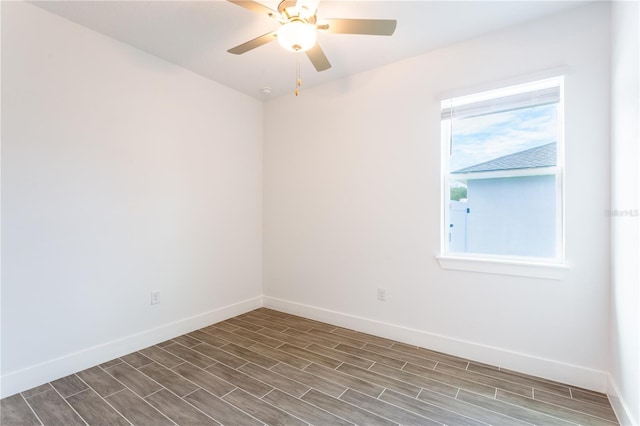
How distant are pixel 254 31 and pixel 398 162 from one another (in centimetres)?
166

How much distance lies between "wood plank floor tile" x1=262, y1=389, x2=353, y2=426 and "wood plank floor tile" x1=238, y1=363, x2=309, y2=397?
6 centimetres

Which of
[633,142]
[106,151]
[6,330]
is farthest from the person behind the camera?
[106,151]

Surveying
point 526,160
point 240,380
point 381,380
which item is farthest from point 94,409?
point 526,160

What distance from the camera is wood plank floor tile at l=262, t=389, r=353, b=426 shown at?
5.66 feet

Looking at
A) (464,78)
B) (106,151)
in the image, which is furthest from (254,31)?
(464,78)

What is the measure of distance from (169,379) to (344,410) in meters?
1.28

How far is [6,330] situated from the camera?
1.95 meters

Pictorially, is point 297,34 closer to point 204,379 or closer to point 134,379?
point 204,379

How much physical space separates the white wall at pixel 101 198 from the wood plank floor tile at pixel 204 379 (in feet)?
2.08

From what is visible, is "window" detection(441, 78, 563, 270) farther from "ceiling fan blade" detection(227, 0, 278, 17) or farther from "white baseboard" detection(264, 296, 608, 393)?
"ceiling fan blade" detection(227, 0, 278, 17)

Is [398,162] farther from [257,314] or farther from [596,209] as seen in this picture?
[257,314]

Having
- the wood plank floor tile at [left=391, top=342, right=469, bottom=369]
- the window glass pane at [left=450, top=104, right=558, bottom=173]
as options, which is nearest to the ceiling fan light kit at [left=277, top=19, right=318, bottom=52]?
the window glass pane at [left=450, top=104, right=558, bottom=173]

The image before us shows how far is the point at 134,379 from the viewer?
2146 millimetres

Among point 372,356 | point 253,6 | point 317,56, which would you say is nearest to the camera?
point 253,6
